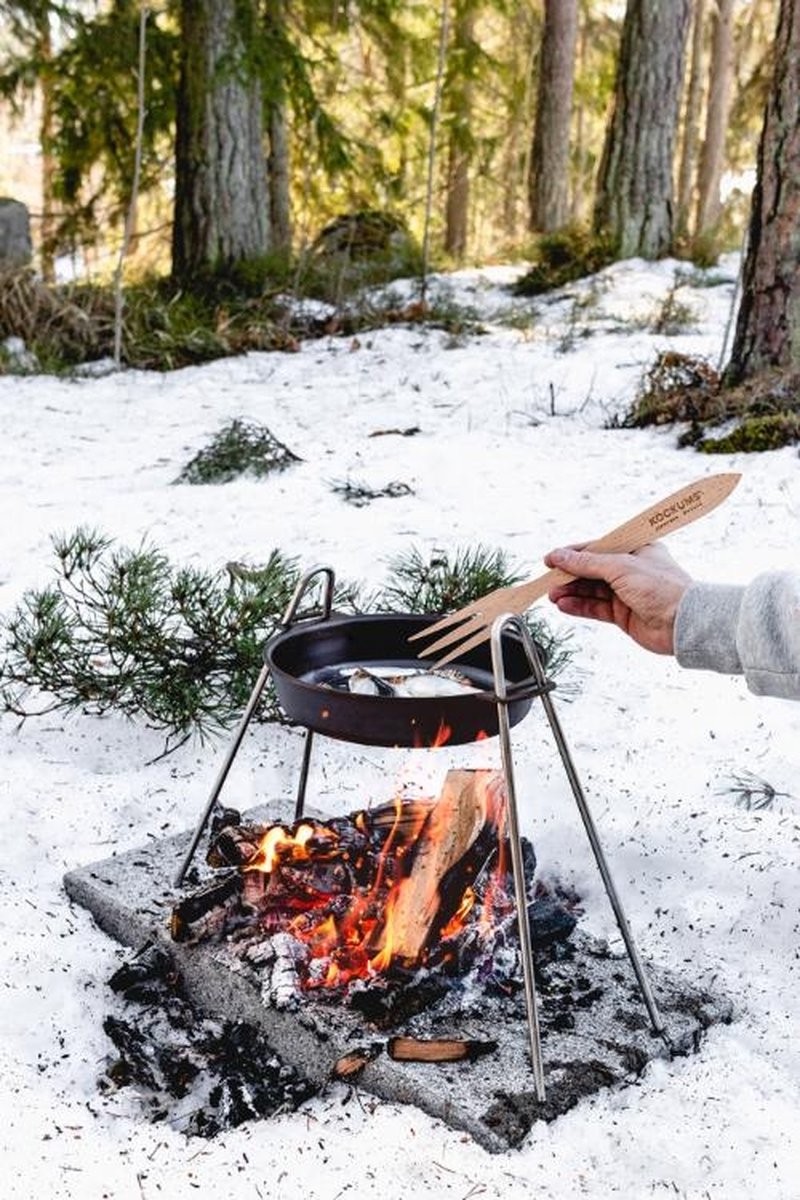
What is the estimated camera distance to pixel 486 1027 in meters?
2.22

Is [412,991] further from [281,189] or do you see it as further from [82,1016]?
[281,189]

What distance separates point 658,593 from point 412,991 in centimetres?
87

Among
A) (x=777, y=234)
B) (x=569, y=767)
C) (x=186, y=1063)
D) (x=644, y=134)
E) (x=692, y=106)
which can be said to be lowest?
(x=186, y=1063)

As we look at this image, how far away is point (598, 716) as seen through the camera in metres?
3.50

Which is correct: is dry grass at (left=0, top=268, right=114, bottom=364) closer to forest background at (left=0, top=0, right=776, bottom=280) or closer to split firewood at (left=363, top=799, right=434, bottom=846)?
forest background at (left=0, top=0, right=776, bottom=280)

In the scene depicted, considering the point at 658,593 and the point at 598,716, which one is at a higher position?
the point at 658,593

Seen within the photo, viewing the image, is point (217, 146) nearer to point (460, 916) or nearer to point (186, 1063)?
point (460, 916)

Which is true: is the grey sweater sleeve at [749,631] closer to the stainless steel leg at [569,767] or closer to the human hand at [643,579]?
the human hand at [643,579]

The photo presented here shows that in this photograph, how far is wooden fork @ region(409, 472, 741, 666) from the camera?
1899 millimetres

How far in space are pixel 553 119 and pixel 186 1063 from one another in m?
12.1

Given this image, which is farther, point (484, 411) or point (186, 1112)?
point (484, 411)

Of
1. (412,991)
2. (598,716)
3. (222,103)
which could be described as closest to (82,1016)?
(412,991)

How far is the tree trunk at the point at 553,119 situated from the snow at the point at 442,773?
636 cm

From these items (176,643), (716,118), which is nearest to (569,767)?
(176,643)
